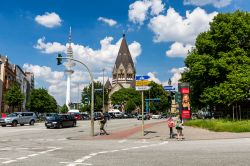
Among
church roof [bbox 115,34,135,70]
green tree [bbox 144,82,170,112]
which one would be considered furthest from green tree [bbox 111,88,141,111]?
church roof [bbox 115,34,135,70]

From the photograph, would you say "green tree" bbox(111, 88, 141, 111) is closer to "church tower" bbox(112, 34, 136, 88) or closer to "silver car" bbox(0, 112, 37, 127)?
"church tower" bbox(112, 34, 136, 88)

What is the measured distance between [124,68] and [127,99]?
93.4 ft

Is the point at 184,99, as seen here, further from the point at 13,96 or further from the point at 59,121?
the point at 13,96

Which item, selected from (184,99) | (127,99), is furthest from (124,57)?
(184,99)

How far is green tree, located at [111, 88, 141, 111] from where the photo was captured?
406ft

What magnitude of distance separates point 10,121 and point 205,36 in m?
27.0

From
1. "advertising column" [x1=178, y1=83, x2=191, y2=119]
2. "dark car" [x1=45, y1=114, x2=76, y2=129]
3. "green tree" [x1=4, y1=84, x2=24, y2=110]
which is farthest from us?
"green tree" [x1=4, y1=84, x2=24, y2=110]

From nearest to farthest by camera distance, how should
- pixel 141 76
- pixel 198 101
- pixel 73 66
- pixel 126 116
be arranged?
pixel 141 76 < pixel 198 101 < pixel 126 116 < pixel 73 66

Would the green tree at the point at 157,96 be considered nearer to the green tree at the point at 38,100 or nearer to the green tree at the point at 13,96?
the green tree at the point at 38,100

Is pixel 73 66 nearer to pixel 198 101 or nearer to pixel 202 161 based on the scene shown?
pixel 198 101

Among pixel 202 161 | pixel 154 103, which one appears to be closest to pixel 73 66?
pixel 154 103

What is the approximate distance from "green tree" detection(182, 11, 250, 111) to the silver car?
2159cm

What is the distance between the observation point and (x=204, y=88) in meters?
46.6

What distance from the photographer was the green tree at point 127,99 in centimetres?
12386
